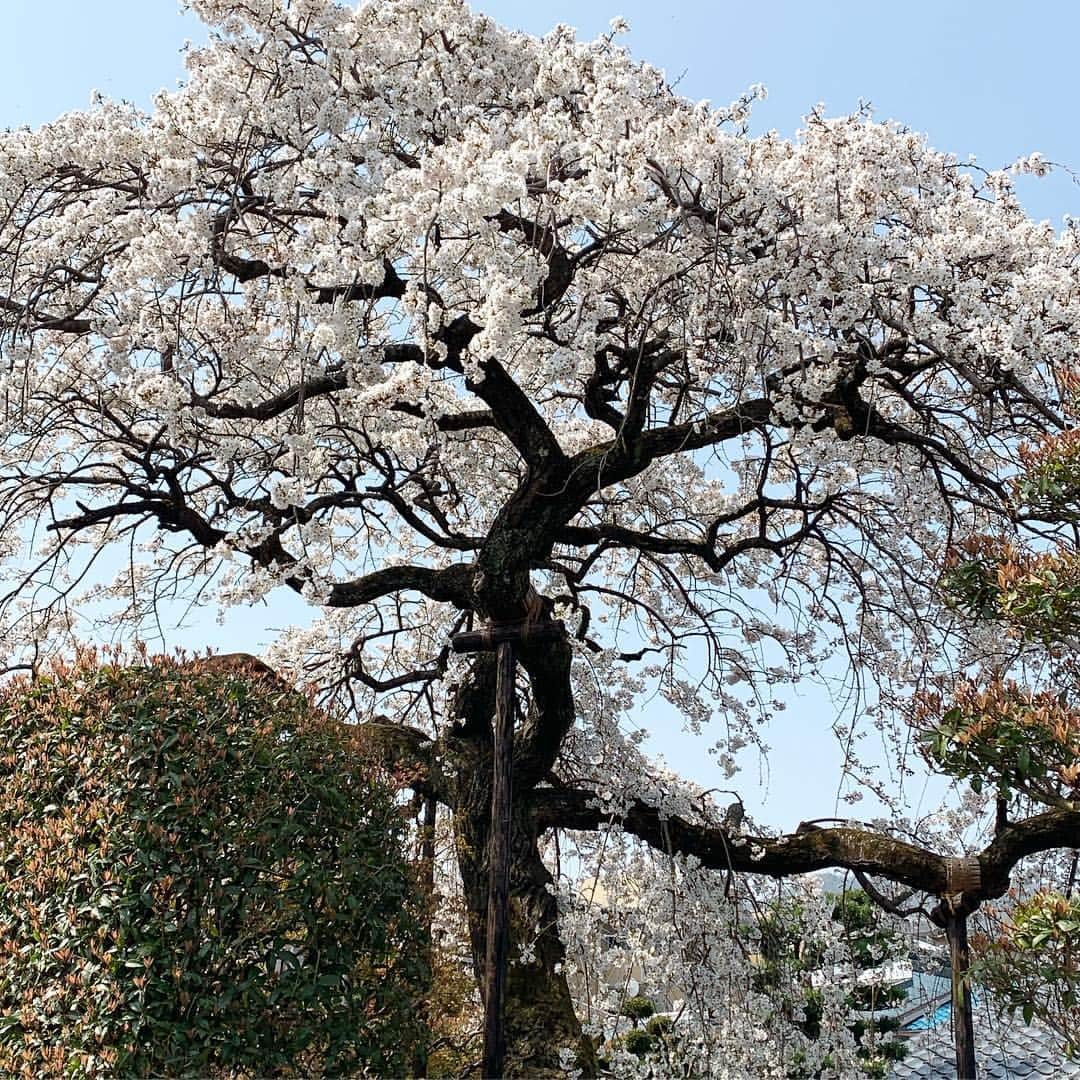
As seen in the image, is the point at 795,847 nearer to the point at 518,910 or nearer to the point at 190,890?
the point at 518,910

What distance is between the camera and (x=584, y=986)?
6031 millimetres

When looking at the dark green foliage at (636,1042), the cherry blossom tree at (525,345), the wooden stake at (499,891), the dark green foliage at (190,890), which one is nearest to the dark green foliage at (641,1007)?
the dark green foliage at (636,1042)

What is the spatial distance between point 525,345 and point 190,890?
8.33 ft

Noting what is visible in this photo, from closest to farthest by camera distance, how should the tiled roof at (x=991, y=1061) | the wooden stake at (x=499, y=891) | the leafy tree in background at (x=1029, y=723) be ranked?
the leafy tree in background at (x=1029, y=723), the wooden stake at (x=499, y=891), the tiled roof at (x=991, y=1061)

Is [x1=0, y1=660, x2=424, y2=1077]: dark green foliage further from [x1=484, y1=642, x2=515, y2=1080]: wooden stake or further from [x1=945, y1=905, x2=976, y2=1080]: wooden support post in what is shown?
[x1=945, y1=905, x2=976, y2=1080]: wooden support post

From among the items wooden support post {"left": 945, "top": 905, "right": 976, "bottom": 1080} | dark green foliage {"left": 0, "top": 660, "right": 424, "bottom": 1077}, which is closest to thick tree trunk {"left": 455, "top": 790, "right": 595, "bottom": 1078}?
dark green foliage {"left": 0, "top": 660, "right": 424, "bottom": 1077}

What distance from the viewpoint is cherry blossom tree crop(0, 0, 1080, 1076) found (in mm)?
4387

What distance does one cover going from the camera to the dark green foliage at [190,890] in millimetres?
3213

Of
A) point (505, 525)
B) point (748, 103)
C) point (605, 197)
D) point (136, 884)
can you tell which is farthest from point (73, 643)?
point (748, 103)

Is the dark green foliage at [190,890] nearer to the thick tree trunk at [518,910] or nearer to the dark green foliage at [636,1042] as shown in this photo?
the thick tree trunk at [518,910]

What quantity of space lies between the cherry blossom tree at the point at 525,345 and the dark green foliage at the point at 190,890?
0.73 meters

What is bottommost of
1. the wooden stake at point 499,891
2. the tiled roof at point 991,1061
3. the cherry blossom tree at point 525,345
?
the tiled roof at point 991,1061

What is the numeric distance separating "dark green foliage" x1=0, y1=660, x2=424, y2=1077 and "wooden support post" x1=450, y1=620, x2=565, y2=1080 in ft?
2.13

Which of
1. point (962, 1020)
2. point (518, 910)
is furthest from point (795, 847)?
point (518, 910)
